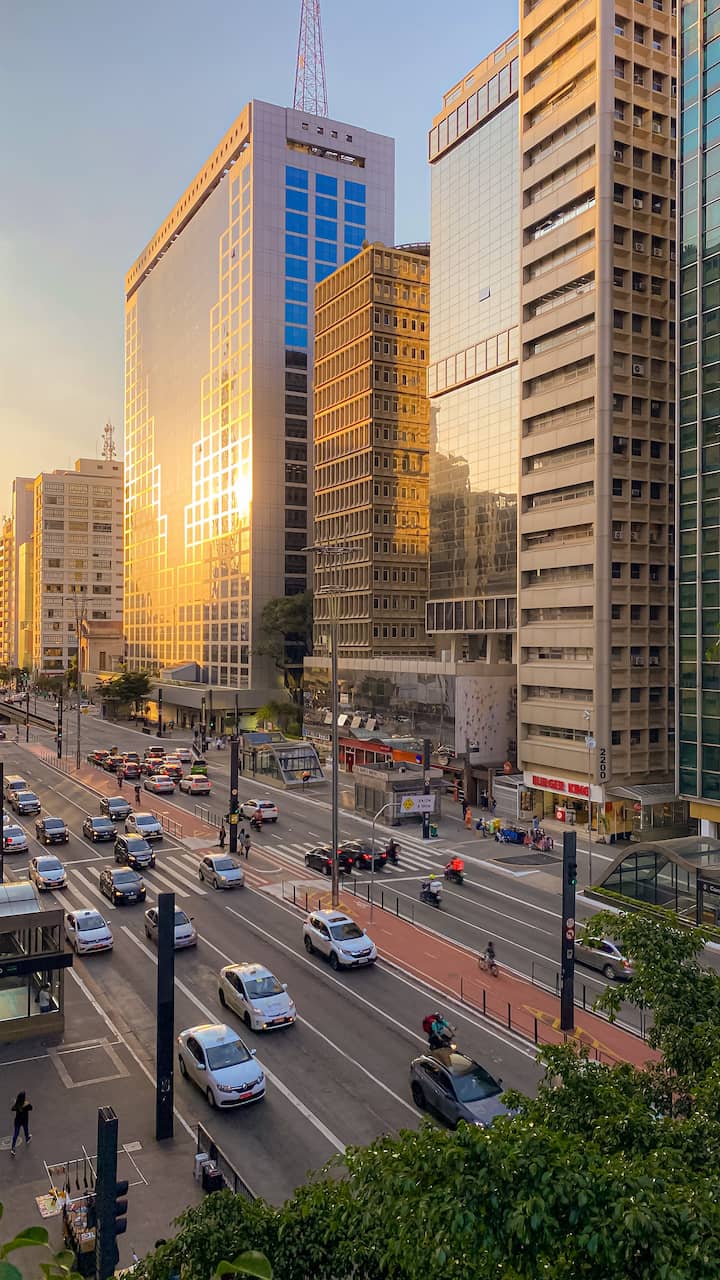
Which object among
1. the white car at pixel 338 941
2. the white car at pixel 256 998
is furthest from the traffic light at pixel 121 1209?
the white car at pixel 338 941

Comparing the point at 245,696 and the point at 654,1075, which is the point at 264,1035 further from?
A: the point at 245,696

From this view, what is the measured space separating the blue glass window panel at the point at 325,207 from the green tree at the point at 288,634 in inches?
2053

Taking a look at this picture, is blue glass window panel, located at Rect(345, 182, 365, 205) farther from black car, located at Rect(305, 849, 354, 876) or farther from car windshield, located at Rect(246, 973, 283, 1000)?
car windshield, located at Rect(246, 973, 283, 1000)

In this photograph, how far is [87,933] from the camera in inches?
1302

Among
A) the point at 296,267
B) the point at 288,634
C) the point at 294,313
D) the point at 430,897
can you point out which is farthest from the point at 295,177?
the point at 430,897

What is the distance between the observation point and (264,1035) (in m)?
26.0

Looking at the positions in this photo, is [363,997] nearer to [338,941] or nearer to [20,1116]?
[338,941]

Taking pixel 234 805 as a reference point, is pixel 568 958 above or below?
below

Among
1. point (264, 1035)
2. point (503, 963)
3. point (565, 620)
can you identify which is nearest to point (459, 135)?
point (565, 620)

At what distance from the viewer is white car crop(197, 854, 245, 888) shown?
41531mm

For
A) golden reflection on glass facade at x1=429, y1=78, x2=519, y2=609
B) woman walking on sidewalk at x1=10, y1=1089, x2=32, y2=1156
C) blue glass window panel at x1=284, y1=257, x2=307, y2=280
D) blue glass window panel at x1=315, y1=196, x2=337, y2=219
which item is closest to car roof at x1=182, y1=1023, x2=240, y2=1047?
woman walking on sidewalk at x1=10, y1=1089, x2=32, y2=1156

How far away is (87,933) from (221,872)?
9.34 metres

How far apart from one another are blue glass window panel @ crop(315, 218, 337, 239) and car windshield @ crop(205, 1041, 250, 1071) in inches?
4631

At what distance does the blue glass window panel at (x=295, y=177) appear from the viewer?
389 ft
